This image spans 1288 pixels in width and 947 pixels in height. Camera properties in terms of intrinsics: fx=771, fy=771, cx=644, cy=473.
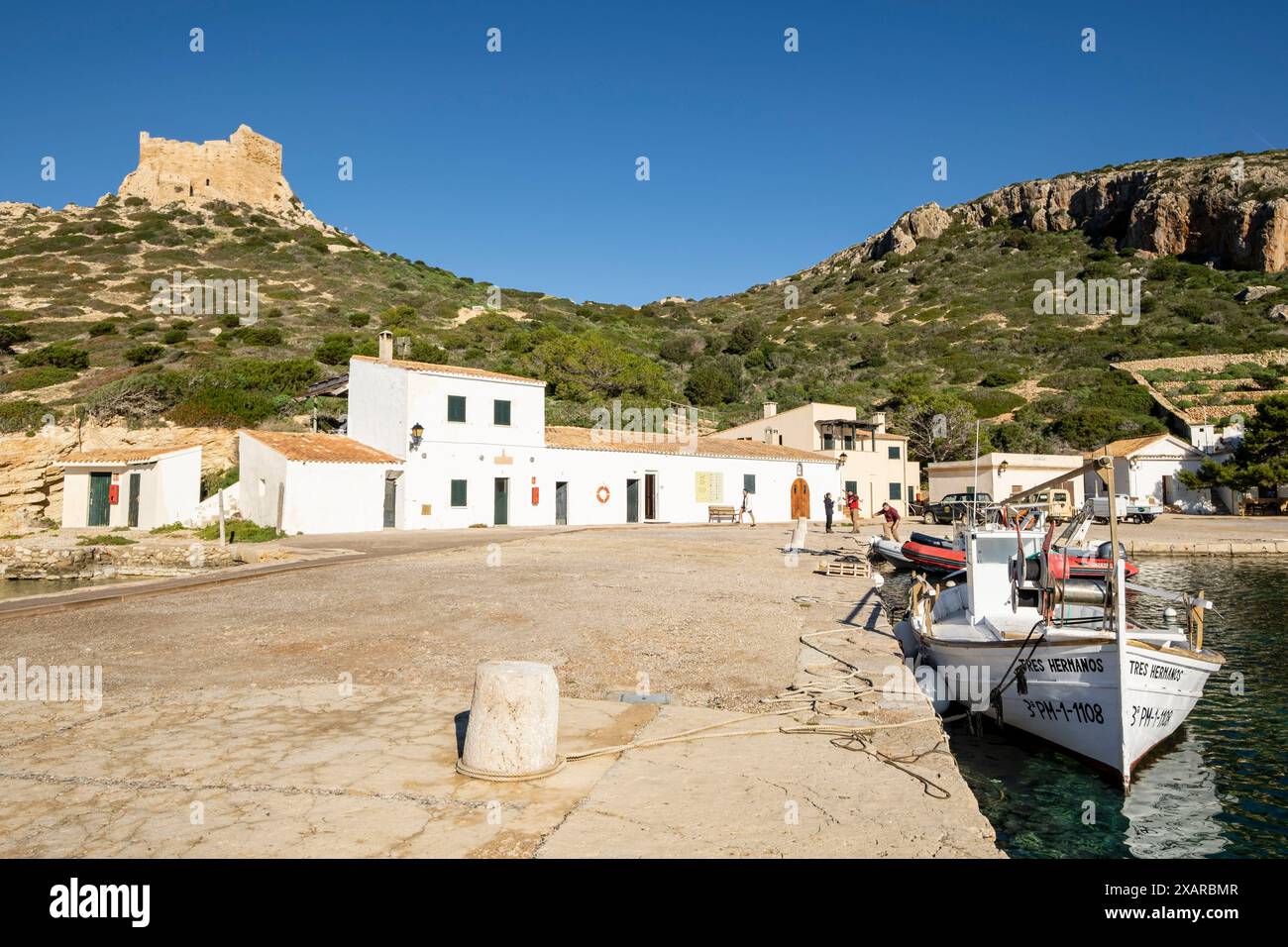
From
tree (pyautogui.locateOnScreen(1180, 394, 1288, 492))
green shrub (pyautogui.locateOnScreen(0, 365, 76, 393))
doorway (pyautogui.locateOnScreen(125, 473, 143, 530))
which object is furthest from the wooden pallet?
green shrub (pyautogui.locateOnScreen(0, 365, 76, 393))

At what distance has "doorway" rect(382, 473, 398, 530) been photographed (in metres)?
26.9

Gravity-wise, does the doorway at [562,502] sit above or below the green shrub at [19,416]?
below

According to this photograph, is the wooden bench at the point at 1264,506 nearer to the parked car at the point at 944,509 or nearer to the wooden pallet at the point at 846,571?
the parked car at the point at 944,509

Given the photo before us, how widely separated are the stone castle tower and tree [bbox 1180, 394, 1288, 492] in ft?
300

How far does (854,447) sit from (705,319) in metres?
54.0

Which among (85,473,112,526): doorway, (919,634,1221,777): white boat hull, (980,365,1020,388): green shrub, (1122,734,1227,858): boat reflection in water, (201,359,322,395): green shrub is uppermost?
(980,365,1020,388): green shrub

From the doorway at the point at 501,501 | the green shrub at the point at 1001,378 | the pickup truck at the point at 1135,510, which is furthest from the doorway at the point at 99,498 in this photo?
the green shrub at the point at 1001,378

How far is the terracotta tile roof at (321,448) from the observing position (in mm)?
24562

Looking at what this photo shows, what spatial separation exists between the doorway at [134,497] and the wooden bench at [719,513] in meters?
21.4

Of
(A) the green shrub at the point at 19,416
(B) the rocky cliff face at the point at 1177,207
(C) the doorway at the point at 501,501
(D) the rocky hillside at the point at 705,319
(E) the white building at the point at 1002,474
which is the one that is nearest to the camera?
(C) the doorway at the point at 501,501

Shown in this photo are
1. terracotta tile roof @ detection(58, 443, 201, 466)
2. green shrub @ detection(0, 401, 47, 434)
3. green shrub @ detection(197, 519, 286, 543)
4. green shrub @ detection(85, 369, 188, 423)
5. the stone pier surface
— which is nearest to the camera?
the stone pier surface

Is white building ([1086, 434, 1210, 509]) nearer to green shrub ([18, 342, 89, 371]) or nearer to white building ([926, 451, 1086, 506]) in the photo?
white building ([926, 451, 1086, 506])

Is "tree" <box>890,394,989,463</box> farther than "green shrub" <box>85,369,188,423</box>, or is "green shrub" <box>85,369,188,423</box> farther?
"tree" <box>890,394,989,463</box>

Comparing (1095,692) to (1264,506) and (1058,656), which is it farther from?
(1264,506)
